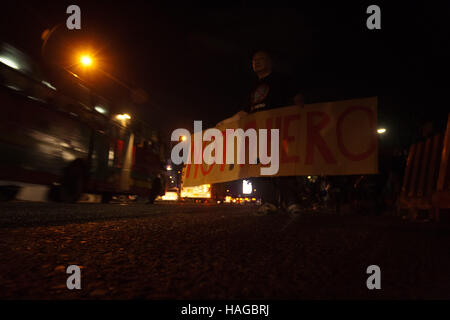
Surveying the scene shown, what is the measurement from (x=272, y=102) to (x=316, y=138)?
114cm

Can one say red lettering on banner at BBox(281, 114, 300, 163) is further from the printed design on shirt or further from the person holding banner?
the printed design on shirt

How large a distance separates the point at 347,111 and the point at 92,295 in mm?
4473

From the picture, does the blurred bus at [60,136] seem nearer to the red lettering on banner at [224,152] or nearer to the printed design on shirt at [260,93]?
the red lettering on banner at [224,152]

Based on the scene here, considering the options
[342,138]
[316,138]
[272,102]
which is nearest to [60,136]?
[272,102]

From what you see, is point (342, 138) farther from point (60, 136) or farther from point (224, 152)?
point (60, 136)

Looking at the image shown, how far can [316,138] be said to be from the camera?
4.99 m

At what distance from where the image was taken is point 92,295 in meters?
1.38

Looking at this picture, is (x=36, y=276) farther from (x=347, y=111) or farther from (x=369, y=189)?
(x=369, y=189)

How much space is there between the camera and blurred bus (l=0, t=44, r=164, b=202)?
728 cm

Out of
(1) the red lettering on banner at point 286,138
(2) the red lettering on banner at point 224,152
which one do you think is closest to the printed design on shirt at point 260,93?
(1) the red lettering on banner at point 286,138

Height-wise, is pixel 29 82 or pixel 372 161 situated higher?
pixel 29 82

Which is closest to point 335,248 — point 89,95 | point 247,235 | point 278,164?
point 247,235
